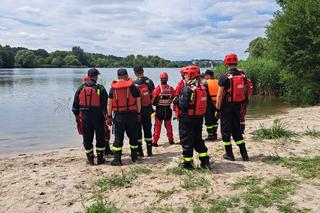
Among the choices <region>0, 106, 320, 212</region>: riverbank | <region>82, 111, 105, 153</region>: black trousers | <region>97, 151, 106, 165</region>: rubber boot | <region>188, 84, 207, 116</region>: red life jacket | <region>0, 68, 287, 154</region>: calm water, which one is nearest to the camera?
<region>0, 106, 320, 212</region>: riverbank

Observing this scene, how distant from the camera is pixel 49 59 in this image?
123 metres

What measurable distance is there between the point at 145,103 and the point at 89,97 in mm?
1706

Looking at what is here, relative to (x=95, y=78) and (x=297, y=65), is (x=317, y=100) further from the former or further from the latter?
(x=95, y=78)

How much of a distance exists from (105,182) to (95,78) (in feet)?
8.33

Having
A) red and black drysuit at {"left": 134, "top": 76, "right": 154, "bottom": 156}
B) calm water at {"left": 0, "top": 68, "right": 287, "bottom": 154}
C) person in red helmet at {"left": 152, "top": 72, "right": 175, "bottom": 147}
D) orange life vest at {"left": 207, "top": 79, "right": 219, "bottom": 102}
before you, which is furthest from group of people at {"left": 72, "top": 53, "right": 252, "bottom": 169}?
calm water at {"left": 0, "top": 68, "right": 287, "bottom": 154}

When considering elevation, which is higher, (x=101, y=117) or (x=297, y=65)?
(x=297, y=65)

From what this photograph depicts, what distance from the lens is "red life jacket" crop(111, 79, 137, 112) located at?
7586mm

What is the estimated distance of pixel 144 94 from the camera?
29.1ft

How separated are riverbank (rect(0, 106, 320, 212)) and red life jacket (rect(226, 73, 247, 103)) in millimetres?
1372

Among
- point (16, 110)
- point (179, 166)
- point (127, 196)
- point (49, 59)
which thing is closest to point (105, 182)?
point (127, 196)

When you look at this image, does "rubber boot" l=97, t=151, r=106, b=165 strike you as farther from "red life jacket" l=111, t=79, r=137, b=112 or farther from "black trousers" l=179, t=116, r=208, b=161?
"black trousers" l=179, t=116, r=208, b=161

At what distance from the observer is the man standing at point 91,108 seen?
7.71 m

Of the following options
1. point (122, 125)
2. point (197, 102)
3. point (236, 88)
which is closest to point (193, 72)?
point (197, 102)

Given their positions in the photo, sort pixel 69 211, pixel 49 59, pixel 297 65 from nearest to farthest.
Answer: pixel 69 211
pixel 297 65
pixel 49 59
